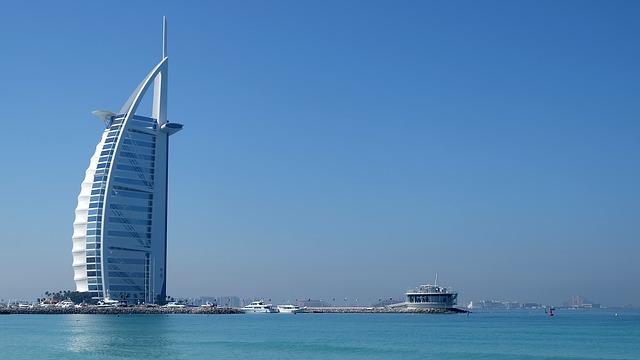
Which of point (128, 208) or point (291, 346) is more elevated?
point (128, 208)

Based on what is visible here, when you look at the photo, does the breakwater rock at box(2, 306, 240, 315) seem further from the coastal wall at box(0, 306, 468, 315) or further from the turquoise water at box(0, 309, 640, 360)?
the turquoise water at box(0, 309, 640, 360)

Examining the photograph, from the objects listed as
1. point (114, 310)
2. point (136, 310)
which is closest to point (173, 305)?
point (136, 310)

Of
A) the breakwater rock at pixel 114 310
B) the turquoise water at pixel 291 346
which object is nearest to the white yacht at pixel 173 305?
the breakwater rock at pixel 114 310

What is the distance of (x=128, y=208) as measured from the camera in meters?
142

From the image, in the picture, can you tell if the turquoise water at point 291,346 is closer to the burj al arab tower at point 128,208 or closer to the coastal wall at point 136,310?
the coastal wall at point 136,310

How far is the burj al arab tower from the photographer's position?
457ft

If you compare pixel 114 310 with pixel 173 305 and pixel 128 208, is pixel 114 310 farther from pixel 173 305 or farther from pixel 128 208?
pixel 173 305

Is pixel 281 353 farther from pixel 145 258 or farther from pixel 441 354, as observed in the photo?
pixel 145 258

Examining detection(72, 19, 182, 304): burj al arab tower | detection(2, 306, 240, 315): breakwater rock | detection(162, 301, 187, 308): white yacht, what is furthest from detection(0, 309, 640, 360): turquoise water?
detection(162, 301, 187, 308): white yacht

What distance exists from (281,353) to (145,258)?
90.7 meters

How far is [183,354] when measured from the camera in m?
57.6

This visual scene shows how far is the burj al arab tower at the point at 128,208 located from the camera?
139375 mm

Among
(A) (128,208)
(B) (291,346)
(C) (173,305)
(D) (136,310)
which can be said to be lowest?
(B) (291,346)

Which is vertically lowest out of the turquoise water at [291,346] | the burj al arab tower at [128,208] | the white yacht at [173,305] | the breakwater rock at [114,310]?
the turquoise water at [291,346]
